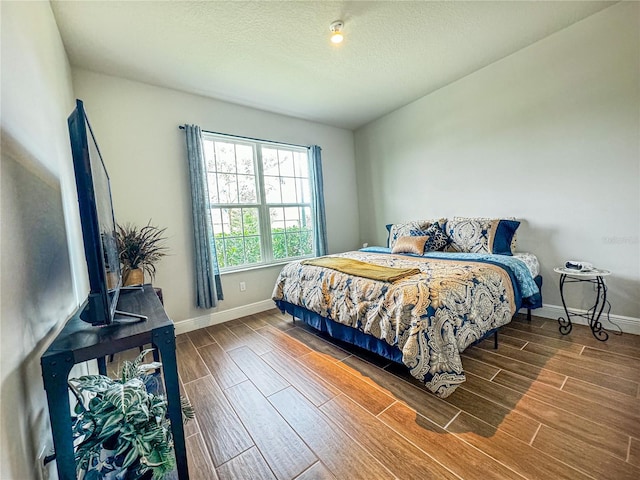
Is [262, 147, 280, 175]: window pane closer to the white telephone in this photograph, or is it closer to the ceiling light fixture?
the ceiling light fixture

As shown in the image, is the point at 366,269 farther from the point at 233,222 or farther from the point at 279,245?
the point at 233,222

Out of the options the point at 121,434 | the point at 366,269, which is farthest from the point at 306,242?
the point at 121,434

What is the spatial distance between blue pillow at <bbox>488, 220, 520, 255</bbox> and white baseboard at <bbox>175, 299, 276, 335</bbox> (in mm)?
2683

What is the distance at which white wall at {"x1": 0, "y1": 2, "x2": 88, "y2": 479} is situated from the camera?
78cm

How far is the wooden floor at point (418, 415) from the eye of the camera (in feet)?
3.98

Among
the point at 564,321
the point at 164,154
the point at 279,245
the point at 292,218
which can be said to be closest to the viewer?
the point at 564,321

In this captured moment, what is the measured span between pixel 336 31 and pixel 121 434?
2742mm

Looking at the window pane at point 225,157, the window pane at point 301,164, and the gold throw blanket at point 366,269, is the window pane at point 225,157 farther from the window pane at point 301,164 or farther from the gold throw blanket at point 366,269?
the gold throw blanket at point 366,269

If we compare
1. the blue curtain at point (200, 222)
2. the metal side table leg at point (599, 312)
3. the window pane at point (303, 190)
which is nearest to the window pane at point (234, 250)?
the blue curtain at point (200, 222)

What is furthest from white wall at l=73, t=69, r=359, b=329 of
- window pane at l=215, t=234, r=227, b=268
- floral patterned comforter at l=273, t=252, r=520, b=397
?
floral patterned comforter at l=273, t=252, r=520, b=397

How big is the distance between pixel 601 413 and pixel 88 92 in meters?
4.45

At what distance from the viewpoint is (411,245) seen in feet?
9.90

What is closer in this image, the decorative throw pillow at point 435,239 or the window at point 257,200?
the decorative throw pillow at point 435,239

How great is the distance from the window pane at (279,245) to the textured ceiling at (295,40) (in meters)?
1.75
